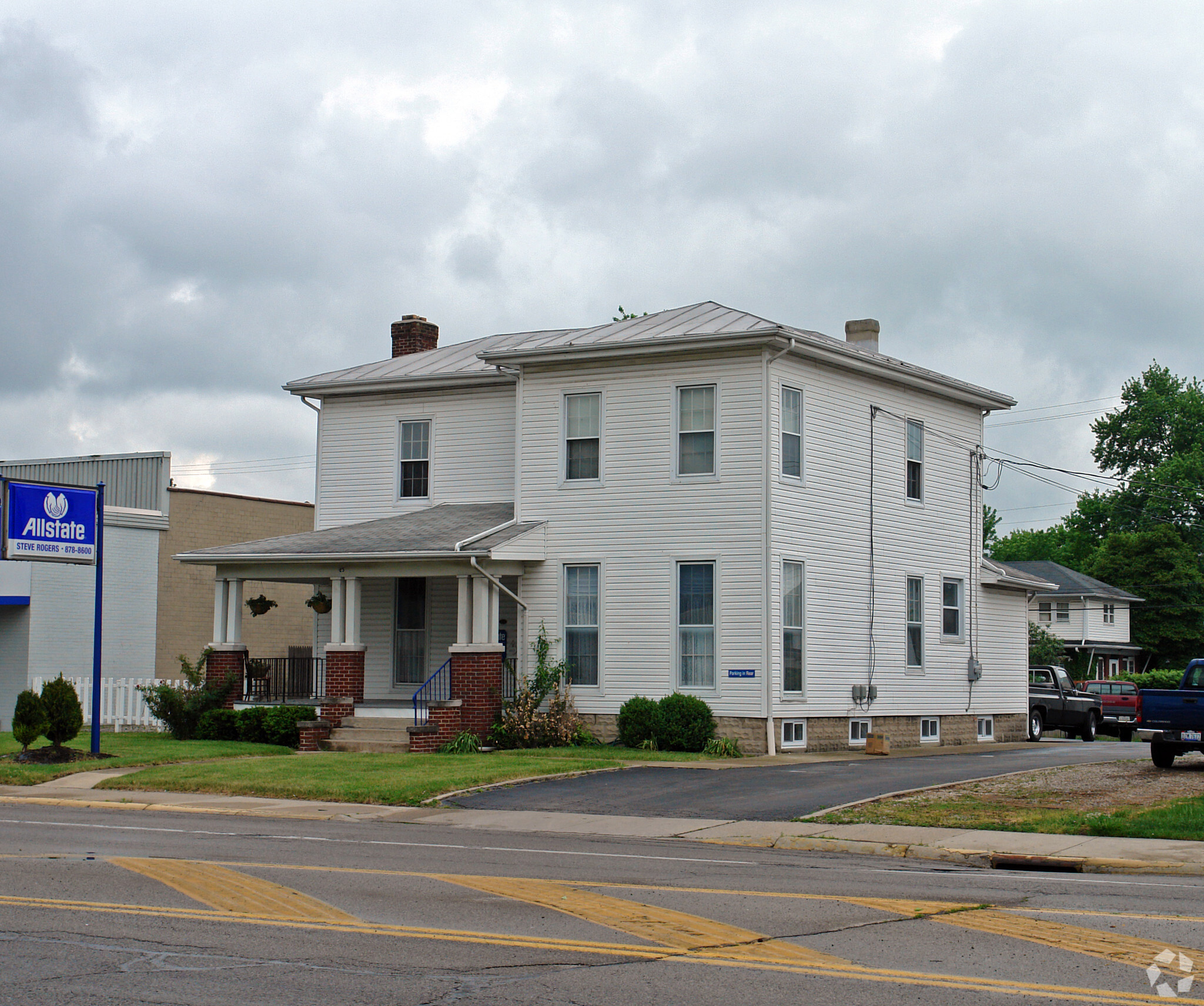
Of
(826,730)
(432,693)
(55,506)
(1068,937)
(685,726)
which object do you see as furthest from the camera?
(432,693)

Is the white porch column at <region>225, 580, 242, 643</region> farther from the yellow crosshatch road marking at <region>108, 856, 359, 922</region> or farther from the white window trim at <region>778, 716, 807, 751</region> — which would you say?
the yellow crosshatch road marking at <region>108, 856, 359, 922</region>

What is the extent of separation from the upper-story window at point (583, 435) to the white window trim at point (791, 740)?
591 centimetres

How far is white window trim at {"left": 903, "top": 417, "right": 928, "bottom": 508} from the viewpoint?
2884 cm

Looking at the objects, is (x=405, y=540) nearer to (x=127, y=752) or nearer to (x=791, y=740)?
(x=127, y=752)

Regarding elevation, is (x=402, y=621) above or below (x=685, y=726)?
above

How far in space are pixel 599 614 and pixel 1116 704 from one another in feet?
79.4

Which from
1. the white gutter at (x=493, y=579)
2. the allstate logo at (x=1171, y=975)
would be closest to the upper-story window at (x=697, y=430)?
the white gutter at (x=493, y=579)

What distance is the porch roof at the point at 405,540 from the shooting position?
83.0 ft

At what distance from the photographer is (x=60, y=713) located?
74.0 feet

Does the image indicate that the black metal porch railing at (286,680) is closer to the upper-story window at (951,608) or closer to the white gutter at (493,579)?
the white gutter at (493,579)

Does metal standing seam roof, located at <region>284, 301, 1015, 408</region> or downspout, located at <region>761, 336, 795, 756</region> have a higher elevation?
metal standing seam roof, located at <region>284, 301, 1015, 408</region>

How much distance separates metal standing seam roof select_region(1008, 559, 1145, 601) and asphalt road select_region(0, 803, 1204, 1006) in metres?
54.8

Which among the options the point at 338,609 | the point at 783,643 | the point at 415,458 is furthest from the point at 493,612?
the point at 783,643

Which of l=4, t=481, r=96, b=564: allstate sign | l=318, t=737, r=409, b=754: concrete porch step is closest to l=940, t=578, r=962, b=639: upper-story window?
l=318, t=737, r=409, b=754: concrete porch step
